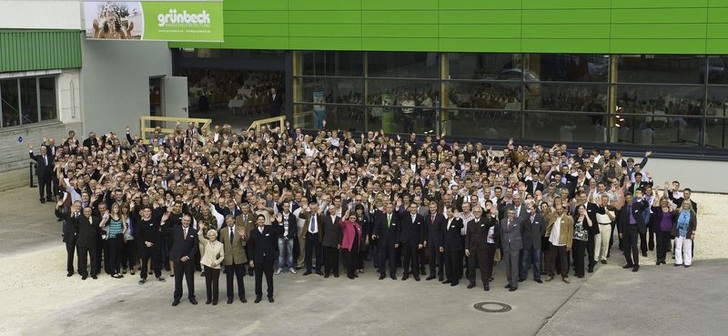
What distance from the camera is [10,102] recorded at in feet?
92.2

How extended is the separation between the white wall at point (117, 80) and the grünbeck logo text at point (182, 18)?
296 cm

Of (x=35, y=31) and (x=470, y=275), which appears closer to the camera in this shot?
(x=470, y=275)

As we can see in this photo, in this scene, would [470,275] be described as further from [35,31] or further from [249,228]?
[35,31]

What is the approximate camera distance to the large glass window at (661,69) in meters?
27.7

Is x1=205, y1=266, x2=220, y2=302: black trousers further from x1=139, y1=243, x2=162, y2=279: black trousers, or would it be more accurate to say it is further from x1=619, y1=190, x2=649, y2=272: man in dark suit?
x1=619, y1=190, x2=649, y2=272: man in dark suit

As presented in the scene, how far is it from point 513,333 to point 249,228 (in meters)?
5.46

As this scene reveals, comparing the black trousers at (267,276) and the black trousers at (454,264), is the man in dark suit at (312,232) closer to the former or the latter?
the black trousers at (267,276)

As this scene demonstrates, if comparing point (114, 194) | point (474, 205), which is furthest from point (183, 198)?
point (474, 205)

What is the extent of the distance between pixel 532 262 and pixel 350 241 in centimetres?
353

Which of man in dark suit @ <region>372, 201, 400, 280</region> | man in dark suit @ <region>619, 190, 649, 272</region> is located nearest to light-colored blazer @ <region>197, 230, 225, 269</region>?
man in dark suit @ <region>372, 201, 400, 280</region>

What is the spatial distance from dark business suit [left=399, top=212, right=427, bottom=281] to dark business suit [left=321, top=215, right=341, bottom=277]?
4.10 feet

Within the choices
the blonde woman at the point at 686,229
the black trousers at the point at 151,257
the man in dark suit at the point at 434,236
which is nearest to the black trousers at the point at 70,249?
the black trousers at the point at 151,257

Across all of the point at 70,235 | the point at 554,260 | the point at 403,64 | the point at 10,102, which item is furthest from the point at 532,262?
the point at 10,102

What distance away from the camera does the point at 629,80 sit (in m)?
28.6
